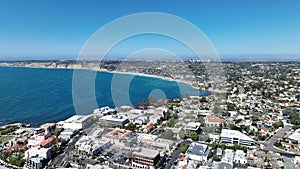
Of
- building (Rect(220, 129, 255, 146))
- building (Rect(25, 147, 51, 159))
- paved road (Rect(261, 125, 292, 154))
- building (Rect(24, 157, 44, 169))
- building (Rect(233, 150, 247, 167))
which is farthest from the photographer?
building (Rect(220, 129, 255, 146))

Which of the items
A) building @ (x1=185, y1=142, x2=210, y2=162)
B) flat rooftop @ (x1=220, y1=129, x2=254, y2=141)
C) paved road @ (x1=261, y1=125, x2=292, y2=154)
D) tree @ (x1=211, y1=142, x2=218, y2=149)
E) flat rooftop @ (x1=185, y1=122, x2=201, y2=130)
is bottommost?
paved road @ (x1=261, y1=125, x2=292, y2=154)

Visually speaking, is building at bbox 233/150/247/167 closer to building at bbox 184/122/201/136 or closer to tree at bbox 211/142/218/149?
tree at bbox 211/142/218/149

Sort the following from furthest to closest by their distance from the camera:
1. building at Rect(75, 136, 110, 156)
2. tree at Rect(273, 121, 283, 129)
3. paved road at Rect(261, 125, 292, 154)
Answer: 1. tree at Rect(273, 121, 283, 129)
2. paved road at Rect(261, 125, 292, 154)
3. building at Rect(75, 136, 110, 156)

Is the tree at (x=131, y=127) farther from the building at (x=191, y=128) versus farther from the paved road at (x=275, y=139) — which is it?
the paved road at (x=275, y=139)

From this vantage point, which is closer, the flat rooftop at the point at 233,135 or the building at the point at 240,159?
the building at the point at 240,159

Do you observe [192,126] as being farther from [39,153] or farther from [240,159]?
[39,153]

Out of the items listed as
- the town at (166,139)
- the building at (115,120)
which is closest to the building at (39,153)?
the town at (166,139)

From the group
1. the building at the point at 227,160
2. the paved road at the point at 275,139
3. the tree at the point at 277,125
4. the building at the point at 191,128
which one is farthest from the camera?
the tree at the point at 277,125

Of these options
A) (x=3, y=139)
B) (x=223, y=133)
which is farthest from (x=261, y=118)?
(x=3, y=139)

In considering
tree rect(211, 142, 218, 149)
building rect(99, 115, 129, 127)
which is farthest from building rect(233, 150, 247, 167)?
building rect(99, 115, 129, 127)
